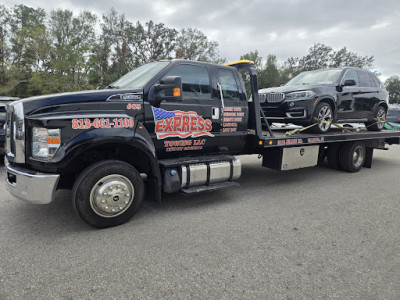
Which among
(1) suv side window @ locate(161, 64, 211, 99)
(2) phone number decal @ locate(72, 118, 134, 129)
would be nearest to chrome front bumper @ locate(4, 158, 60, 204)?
(2) phone number decal @ locate(72, 118, 134, 129)

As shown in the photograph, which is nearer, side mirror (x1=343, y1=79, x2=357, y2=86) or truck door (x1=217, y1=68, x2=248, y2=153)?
truck door (x1=217, y1=68, x2=248, y2=153)

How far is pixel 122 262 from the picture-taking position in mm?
2660

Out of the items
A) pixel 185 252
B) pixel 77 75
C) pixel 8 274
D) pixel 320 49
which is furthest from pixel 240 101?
pixel 320 49

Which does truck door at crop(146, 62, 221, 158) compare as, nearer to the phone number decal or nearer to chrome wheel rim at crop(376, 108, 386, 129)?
the phone number decal

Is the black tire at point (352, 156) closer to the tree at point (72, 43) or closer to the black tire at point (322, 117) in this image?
the black tire at point (322, 117)

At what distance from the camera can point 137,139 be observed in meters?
3.50

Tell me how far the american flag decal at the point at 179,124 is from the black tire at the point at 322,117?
110 inches

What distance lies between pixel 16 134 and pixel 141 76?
5.97 ft

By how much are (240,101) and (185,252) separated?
9.41ft

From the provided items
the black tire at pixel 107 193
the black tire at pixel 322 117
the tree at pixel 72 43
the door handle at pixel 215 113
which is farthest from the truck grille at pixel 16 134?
the tree at pixel 72 43

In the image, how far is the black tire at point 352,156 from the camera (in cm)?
677

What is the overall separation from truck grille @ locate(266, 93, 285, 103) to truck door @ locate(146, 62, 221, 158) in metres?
2.19

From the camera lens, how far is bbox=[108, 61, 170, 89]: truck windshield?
3895 millimetres

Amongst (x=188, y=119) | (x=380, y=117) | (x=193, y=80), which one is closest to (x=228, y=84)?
(x=193, y=80)
